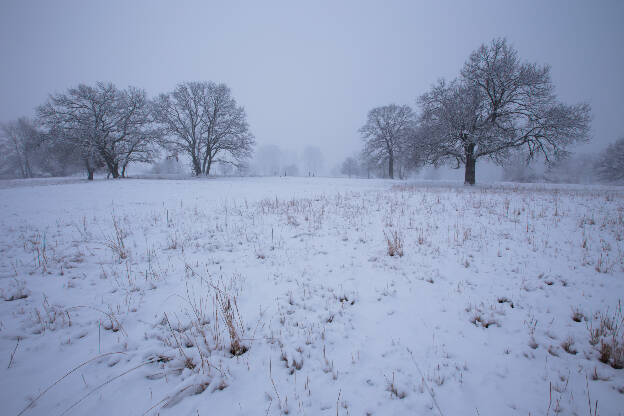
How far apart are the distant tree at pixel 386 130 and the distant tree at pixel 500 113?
13.2 meters

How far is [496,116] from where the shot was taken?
17922 millimetres

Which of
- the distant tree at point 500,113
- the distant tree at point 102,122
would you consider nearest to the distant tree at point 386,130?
the distant tree at point 500,113

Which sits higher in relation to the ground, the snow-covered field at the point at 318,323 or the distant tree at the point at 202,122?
the distant tree at the point at 202,122

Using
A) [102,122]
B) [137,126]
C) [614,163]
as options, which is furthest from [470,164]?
[614,163]

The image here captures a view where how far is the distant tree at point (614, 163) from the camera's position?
36438 millimetres

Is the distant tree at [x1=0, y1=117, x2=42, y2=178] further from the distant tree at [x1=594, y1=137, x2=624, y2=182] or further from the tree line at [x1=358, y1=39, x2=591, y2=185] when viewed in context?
the distant tree at [x1=594, y1=137, x2=624, y2=182]

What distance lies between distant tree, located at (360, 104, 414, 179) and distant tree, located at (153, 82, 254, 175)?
17.0 metres

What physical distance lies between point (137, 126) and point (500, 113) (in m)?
34.9

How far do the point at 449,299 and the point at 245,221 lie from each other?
6.55 m

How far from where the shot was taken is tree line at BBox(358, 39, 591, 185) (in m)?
16.2

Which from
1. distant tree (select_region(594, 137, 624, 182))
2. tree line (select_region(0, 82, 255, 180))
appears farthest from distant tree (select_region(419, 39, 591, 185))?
distant tree (select_region(594, 137, 624, 182))

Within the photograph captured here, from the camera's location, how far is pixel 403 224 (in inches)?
291

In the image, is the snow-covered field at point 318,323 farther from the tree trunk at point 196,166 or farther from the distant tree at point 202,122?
the tree trunk at point 196,166

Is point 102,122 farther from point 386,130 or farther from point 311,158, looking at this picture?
point 311,158
